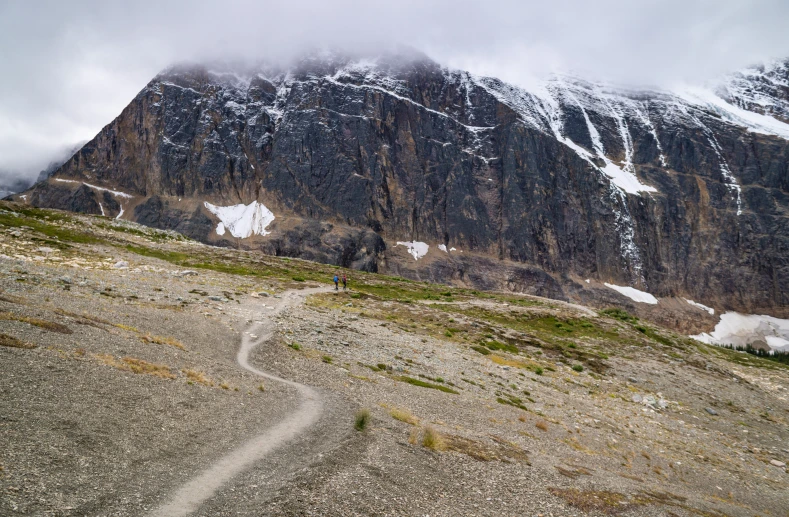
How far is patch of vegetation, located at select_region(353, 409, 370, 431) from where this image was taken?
15.3m

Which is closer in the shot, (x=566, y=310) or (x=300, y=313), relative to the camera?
(x=300, y=313)

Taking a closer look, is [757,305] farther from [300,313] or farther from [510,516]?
[510,516]

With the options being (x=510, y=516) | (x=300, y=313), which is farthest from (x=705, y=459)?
(x=300, y=313)

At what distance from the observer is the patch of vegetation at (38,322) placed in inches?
677

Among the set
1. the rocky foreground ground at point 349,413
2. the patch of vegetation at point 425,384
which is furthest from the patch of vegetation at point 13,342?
the patch of vegetation at point 425,384

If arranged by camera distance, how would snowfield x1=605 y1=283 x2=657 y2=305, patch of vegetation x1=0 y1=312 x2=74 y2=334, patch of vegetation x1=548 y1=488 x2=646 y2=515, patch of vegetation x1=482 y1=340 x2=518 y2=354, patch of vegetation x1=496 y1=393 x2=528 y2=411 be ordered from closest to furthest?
patch of vegetation x1=548 y1=488 x2=646 y2=515 < patch of vegetation x1=0 y1=312 x2=74 y2=334 < patch of vegetation x1=496 y1=393 x2=528 y2=411 < patch of vegetation x1=482 y1=340 x2=518 y2=354 < snowfield x1=605 y1=283 x2=657 y2=305

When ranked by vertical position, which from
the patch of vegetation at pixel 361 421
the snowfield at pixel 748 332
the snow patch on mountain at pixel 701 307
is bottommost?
the snowfield at pixel 748 332

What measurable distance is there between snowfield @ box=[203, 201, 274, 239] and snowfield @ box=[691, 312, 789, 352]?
164 metres

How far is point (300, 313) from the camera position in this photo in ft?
130

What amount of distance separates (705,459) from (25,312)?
34217mm

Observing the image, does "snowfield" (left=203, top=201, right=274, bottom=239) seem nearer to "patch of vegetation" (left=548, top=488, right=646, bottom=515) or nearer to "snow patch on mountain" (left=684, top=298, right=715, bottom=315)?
"patch of vegetation" (left=548, top=488, right=646, bottom=515)

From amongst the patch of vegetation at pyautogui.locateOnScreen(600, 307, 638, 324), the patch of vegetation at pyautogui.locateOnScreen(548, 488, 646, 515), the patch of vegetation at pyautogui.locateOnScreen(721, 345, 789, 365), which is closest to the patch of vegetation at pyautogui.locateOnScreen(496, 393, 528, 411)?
the patch of vegetation at pyautogui.locateOnScreen(548, 488, 646, 515)

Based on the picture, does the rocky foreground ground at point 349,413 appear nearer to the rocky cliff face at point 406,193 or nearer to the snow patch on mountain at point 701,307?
the rocky cliff face at point 406,193

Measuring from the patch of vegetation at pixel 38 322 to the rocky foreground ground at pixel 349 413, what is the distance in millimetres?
135
